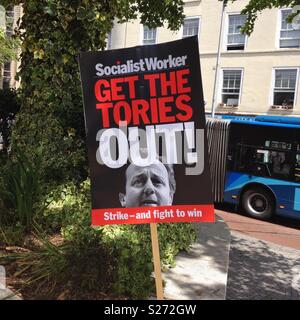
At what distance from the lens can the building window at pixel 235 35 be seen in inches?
963

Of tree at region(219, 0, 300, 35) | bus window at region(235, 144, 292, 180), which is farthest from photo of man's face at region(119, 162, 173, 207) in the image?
bus window at region(235, 144, 292, 180)

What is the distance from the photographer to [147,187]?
343 centimetres

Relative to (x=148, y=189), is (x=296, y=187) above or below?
below

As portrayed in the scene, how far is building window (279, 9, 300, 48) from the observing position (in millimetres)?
22672

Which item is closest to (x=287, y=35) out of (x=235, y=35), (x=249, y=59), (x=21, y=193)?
(x=249, y=59)

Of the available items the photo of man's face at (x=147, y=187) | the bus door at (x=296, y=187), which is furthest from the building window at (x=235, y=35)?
the photo of man's face at (x=147, y=187)

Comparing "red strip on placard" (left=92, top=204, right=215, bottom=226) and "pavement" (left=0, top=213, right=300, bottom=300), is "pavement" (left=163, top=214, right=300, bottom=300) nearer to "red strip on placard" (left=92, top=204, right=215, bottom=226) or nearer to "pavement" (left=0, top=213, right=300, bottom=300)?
"pavement" (left=0, top=213, right=300, bottom=300)

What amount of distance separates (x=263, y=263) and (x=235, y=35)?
2036 centimetres

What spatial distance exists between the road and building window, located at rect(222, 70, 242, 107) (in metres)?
15.2

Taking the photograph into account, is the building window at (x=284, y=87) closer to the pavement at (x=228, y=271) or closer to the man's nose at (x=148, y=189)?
the pavement at (x=228, y=271)

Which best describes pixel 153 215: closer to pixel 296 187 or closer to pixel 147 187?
pixel 147 187

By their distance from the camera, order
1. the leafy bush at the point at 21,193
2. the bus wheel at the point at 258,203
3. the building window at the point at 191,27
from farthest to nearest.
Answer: the building window at the point at 191,27
the bus wheel at the point at 258,203
the leafy bush at the point at 21,193

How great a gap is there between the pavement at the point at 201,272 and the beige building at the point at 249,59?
18.0 m

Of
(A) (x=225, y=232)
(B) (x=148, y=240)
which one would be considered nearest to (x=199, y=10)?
(A) (x=225, y=232)
